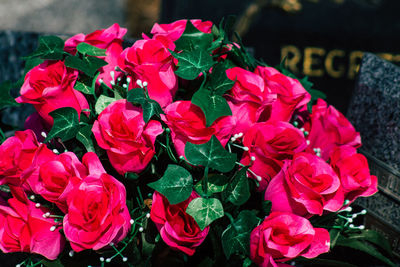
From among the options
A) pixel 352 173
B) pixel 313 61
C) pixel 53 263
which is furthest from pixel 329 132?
pixel 313 61

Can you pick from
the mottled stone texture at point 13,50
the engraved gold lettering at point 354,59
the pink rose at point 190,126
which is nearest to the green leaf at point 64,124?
the pink rose at point 190,126

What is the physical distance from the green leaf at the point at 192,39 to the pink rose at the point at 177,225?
0.20m

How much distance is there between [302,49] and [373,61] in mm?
1019

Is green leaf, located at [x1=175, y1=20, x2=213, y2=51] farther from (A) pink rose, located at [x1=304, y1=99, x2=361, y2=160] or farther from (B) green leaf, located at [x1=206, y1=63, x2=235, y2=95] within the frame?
(A) pink rose, located at [x1=304, y1=99, x2=361, y2=160]

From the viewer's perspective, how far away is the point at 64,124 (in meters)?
0.51

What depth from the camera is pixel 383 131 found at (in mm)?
675

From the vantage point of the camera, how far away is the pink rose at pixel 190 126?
47cm

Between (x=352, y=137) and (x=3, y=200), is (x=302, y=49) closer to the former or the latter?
(x=352, y=137)

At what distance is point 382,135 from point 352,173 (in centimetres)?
18

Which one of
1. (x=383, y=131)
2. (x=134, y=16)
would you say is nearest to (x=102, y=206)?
(x=383, y=131)

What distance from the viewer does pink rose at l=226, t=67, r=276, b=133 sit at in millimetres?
516

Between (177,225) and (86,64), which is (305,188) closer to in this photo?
(177,225)

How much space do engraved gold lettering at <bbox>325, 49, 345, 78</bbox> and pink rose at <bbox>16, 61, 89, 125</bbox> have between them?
135 centimetres

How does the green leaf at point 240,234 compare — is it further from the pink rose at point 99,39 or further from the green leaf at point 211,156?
the pink rose at point 99,39
